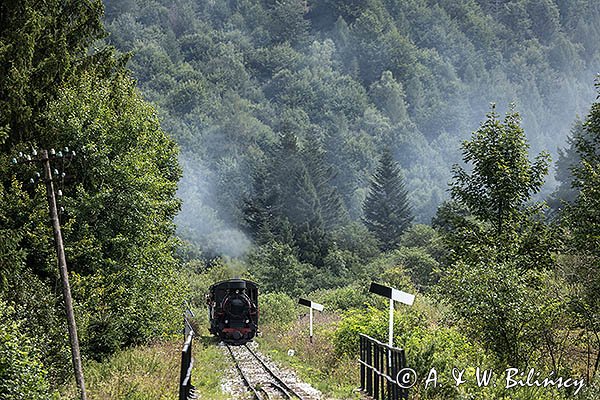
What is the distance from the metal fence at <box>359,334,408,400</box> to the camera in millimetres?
11859

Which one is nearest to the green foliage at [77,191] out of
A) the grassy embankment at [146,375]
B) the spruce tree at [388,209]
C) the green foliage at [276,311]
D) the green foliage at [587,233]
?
the grassy embankment at [146,375]

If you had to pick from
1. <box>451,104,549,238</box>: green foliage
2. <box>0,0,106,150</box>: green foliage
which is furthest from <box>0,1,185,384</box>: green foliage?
<box>451,104,549,238</box>: green foliage

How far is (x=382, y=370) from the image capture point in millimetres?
13102

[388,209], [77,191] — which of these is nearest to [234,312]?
[77,191]

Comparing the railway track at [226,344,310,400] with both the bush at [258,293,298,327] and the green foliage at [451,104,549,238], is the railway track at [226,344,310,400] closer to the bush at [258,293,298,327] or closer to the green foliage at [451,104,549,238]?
the green foliage at [451,104,549,238]

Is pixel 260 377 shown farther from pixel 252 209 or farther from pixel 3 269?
pixel 252 209

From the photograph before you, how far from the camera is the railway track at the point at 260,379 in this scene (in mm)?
16078

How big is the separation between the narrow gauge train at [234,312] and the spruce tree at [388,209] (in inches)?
2006

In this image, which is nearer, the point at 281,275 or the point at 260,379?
the point at 260,379

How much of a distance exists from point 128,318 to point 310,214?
5920cm

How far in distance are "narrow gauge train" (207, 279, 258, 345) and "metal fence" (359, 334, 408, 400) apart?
53.2ft

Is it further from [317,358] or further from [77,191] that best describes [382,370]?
[77,191]

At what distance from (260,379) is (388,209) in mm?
72062

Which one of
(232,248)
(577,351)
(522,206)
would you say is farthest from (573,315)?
(232,248)
